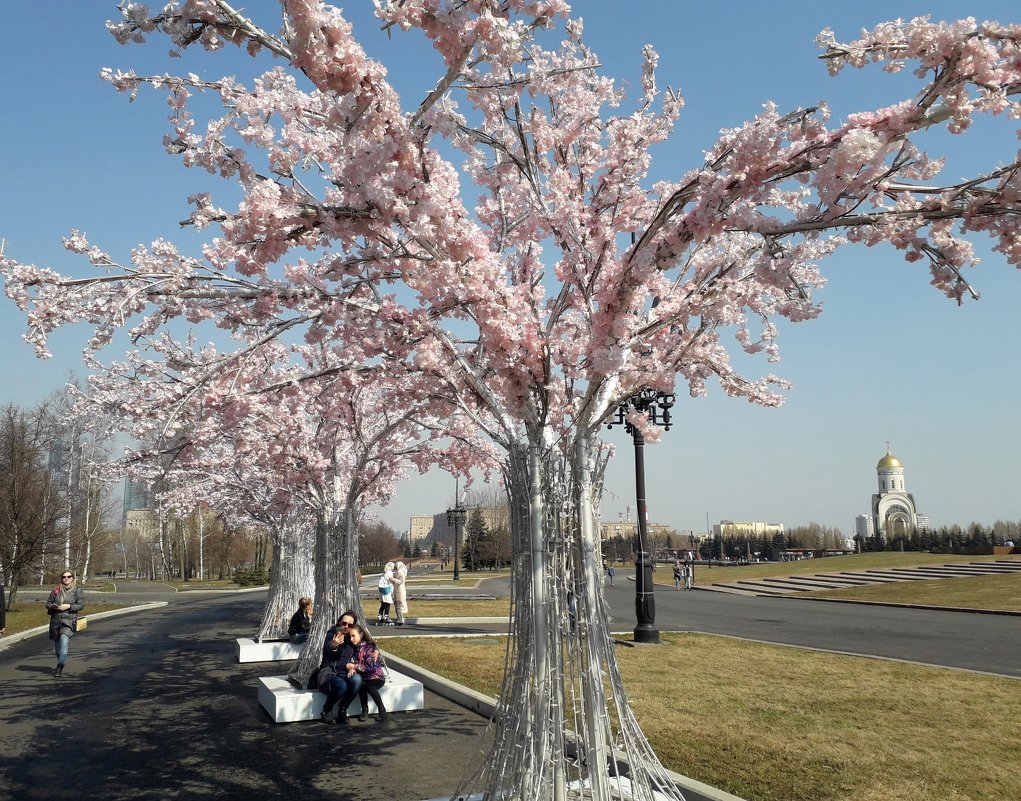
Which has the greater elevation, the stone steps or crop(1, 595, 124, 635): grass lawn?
crop(1, 595, 124, 635): grass lawn

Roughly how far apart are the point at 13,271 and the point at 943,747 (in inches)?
320

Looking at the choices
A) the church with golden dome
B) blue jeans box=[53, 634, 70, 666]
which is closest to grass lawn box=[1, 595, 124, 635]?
blue jeans box=[53, 634, 70, 666]

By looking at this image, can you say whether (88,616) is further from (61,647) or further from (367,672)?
(367,672)

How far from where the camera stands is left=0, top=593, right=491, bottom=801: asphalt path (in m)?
5.81

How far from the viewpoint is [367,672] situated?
321 inches

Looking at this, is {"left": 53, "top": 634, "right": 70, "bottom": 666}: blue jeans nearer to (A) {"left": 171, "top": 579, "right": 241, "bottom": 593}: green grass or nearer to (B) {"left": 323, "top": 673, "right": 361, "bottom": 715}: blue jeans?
(B) {"left": 323, "top": 673, "right": 361, "bottom": 715}: blue jeans

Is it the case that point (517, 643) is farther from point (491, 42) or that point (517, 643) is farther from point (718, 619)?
point (718, 619)

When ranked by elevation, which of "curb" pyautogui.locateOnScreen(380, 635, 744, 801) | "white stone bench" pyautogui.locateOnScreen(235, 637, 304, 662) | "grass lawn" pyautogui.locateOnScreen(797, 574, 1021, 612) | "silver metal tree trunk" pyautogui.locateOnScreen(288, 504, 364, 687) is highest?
"silver metal tree trunk" pyautogui.locateOnScreen(288, 504, 364, 687)

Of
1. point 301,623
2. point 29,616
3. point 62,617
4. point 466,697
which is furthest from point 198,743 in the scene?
point 29,616

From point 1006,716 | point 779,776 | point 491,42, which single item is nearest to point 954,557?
point 1006,716

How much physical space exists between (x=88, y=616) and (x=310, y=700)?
19.1 m

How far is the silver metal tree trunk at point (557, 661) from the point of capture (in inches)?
172

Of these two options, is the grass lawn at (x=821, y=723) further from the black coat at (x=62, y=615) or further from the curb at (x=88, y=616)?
the curb at (x=88, y=616)

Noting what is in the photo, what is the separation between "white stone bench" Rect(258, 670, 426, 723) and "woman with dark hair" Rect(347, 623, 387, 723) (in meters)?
0.19
